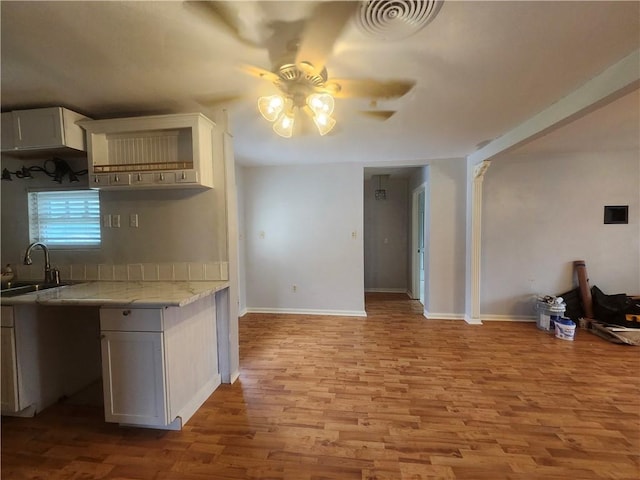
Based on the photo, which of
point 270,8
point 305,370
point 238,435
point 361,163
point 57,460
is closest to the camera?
point 270,8

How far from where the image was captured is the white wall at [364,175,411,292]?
5715mm

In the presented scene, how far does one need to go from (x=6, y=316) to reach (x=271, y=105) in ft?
7.39

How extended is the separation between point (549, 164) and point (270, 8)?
13.9 ft

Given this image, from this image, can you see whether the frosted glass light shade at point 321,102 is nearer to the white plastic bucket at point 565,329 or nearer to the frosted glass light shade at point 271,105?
the frosted glass light shade at point 271,105

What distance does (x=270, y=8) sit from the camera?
45.6 inches

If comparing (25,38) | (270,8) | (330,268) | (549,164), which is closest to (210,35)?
(270,8)

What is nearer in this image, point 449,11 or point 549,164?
point 449,11

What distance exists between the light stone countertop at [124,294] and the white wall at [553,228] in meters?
3.74

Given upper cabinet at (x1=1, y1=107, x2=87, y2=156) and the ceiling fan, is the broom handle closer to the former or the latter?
the ceiling fan

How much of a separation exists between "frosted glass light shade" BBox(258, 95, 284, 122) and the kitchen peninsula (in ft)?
4.02

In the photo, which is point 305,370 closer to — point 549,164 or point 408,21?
point 408,21

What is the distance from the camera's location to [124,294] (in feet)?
5.98

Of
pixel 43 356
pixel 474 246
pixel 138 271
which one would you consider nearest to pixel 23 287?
pixel 43 356

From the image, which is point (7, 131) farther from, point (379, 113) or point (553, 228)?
point (553, 228)
